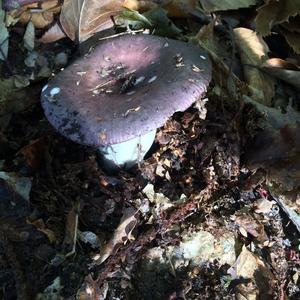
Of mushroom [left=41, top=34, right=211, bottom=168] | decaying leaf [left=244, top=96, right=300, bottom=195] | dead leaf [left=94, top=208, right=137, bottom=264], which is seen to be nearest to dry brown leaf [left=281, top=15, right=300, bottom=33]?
decaying leaf [left=244, top=96, right=300, bottom=195]

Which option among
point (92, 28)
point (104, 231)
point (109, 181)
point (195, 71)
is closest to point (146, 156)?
point (109, 181)

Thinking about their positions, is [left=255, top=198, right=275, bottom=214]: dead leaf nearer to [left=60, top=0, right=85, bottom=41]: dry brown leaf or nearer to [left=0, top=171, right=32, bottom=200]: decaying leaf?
[left=0, top=171, right=32, bottom=200]: decaying leaf

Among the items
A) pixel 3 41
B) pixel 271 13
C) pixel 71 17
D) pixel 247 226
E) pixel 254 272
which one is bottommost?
pixel 254 272

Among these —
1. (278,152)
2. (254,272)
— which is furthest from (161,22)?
(254,272)

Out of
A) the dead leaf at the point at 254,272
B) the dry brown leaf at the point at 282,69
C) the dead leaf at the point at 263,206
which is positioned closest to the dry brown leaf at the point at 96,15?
the dry brown leaf at the point at 282,69

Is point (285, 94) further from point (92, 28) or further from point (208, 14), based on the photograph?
point (92, 28)

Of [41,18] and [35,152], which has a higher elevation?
[41,18]

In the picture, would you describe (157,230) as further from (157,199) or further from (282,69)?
(282,69)
